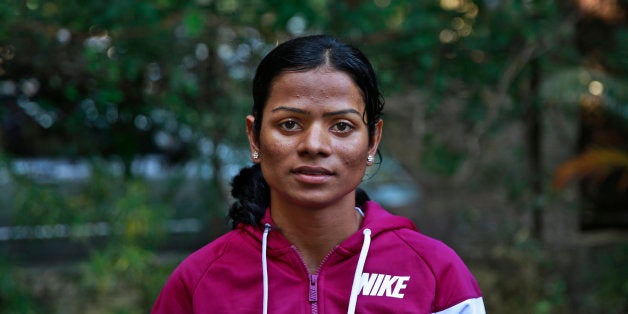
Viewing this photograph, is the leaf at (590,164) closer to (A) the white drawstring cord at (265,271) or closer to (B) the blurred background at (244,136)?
(B) the blurred background at (244,136)

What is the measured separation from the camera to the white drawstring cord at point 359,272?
219 cm

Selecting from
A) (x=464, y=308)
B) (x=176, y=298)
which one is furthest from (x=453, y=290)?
(x=176, y=298)

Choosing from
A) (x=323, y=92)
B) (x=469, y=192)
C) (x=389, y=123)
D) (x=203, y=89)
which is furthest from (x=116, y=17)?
(x=469, y=192)

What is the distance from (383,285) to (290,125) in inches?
18.6

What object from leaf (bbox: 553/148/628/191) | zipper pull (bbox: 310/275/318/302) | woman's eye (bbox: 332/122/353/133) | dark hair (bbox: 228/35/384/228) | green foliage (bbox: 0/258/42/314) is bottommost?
green foliage (bbox: 0/258/42/314)

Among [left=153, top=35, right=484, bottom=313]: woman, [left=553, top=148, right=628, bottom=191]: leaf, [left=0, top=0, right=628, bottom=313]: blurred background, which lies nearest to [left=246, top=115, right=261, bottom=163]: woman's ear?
[left=153, top=35, right=484, bottom=313]: woman

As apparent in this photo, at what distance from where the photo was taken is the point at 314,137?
2.15 m

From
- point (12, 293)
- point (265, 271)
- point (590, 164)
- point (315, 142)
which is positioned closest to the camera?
point (315, 142)

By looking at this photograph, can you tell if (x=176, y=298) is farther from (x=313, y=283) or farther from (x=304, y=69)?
(x=304, y=69)

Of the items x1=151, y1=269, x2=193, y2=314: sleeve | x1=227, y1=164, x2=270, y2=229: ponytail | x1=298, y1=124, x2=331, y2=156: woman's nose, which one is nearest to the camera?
x1=298, y1=124, x2=331, y2=156: woman's nose

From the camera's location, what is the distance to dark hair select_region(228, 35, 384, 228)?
2.20m

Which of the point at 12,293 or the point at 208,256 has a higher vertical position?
the point at 208,256

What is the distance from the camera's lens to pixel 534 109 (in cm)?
626

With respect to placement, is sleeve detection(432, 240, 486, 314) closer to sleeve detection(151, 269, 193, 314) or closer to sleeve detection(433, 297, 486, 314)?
sleeve detection(433, 297, 486, 314)
